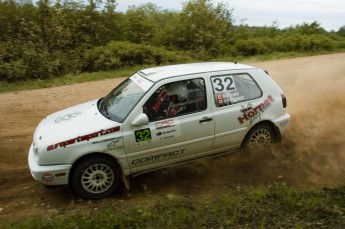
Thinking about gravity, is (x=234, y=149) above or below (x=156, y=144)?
below

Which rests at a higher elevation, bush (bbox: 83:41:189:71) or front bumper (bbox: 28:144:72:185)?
bush (bbox: 83:41:189:71)

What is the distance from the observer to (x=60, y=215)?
5.26 m

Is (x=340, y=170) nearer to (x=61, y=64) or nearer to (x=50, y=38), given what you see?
(x=61, y=64)

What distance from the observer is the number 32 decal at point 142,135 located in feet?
18.5

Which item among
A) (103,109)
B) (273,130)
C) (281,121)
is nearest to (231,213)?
(273,130)

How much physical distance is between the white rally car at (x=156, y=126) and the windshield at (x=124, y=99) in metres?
0.02

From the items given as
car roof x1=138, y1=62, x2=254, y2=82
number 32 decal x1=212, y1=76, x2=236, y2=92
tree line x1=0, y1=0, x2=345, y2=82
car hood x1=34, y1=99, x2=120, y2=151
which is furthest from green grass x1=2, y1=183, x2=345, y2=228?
tree line x1=0, y1=0, x2=345, y2=82

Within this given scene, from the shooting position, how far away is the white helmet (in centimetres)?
597

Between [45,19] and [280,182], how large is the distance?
42.6 ft

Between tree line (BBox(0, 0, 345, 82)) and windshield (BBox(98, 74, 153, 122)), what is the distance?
7.84 metres

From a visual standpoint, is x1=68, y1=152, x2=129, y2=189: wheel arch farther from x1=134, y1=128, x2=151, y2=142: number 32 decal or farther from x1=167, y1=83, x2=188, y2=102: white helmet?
x1=167, y1=83, x2=188, y2=102: white helmet

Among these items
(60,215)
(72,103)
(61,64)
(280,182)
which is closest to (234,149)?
(280,182)

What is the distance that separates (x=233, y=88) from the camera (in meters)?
6.41

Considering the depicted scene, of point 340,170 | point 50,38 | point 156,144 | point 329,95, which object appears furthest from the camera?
point 50,38
